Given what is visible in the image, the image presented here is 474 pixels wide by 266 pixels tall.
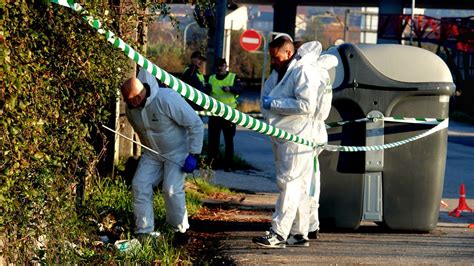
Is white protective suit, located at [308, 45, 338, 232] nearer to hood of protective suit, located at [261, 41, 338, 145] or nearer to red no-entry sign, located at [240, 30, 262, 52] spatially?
hood of protective suit, located at [261, 41, 338, 145]

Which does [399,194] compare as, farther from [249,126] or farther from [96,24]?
[96,24]

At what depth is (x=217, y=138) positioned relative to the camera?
16625 mm

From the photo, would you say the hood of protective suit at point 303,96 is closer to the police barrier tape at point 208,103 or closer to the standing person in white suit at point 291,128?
the standing person in white suit at point 291,128

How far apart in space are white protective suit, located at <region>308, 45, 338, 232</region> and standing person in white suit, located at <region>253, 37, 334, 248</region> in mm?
71

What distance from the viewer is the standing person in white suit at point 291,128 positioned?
894 cm

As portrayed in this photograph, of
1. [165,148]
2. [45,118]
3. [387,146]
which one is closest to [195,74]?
[387,146]

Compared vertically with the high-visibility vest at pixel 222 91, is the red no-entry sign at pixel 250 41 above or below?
above

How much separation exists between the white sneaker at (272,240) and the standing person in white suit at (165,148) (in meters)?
0.69

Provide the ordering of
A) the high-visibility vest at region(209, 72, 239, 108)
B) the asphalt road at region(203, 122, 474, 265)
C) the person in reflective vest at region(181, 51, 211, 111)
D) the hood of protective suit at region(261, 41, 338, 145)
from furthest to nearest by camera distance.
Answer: the high-visibility vest at region(209, 72, 239, 108)
the person in reflective vest at region(181, 51, 211, 111)
the hood of protective suit at region(261, 41, 338, 145)
the asphalt road at region(203, 122, 474, 265)

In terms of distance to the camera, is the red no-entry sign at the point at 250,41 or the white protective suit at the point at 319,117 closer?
the white protective suit at the point at 319,117

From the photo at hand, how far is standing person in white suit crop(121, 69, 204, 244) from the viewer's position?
354 inches

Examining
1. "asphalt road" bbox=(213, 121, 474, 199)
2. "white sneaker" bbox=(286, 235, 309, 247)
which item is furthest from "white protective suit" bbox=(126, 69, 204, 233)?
"asphalt road" bbox=(213, 121, 474, 199)

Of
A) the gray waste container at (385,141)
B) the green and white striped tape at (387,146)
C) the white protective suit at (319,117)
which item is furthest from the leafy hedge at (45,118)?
the gray waste container at (385,141)

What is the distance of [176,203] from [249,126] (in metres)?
1.01
